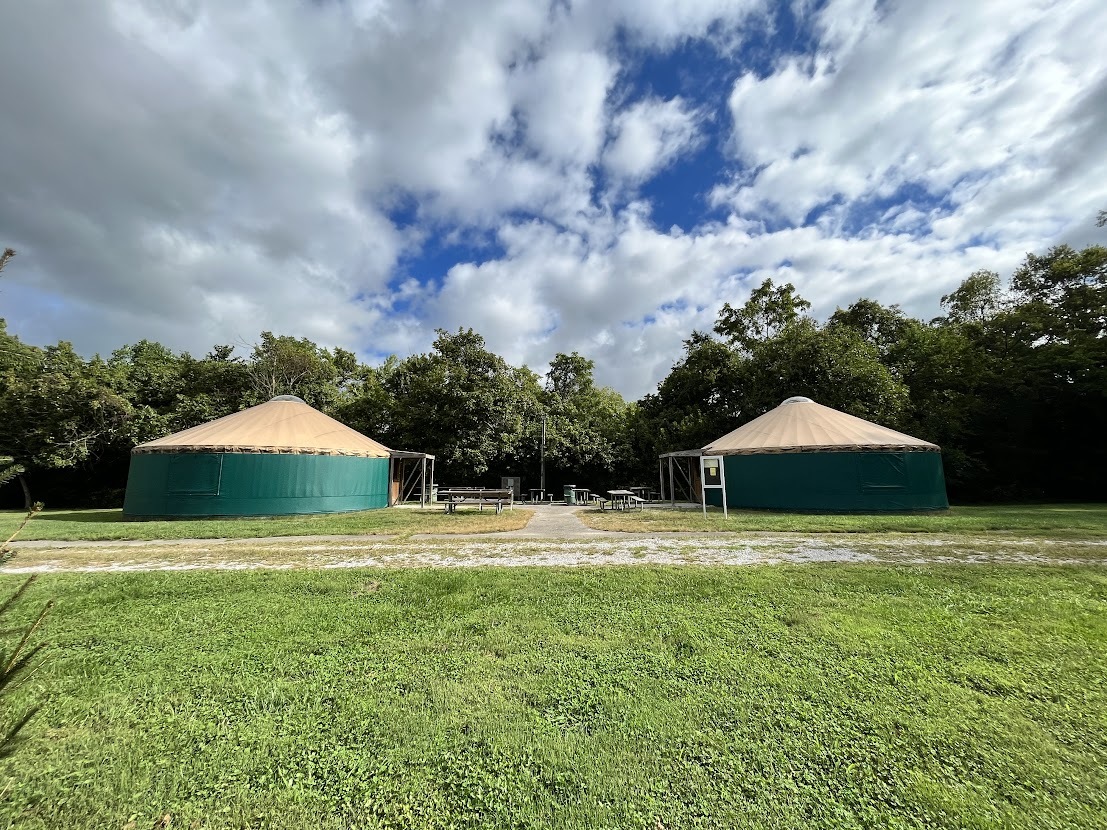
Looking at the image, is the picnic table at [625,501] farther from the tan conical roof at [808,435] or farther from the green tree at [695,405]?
the green tree at [695,405]

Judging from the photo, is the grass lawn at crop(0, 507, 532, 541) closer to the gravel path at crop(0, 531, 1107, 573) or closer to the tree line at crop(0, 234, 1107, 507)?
the gravel path at crop(0, 531, 1107, 573)

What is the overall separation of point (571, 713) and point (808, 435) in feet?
49.5

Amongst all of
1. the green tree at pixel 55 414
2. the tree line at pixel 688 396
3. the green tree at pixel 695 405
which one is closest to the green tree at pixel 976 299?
the tree line at pixel 688 396

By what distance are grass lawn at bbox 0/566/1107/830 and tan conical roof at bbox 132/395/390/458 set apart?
10.1 meters

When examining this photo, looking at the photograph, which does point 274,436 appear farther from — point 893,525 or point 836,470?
point 836,470

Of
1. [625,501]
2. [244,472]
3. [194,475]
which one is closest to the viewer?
[194,475]

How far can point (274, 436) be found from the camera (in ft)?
47.3

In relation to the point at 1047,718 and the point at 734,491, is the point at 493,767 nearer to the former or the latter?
the point at 1047,718

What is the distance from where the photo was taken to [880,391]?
1955cm

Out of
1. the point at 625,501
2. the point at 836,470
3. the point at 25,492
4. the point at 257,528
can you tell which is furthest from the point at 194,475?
the point at 836,470

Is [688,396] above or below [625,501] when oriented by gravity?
above

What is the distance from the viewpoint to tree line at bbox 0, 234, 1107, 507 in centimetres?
1928

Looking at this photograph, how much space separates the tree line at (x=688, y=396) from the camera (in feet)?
63.3

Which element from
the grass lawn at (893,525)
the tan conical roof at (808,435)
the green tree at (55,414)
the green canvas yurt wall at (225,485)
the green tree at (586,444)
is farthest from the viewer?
the green tree at (586,444)
